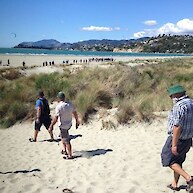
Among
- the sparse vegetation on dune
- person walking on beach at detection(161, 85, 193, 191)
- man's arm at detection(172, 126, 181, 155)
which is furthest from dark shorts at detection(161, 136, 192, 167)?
the sparse vegetation on dune

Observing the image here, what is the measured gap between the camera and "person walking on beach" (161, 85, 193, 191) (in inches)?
190

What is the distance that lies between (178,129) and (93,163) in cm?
296

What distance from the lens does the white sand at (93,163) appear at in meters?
6.01

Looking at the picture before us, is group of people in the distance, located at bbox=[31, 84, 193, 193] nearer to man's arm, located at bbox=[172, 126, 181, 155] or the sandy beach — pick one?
man's arm, located at bbox=[172, 126, 181, 155]

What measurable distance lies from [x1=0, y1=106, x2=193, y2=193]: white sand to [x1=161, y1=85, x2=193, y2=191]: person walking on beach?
0.75m

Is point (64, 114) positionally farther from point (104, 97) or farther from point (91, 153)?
point (104, 97)

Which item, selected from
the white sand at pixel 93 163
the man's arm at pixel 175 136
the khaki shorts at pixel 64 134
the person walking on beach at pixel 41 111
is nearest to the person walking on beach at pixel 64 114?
the khaki shorts at pixel 64 134

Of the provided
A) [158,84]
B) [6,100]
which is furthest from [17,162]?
[158,84]

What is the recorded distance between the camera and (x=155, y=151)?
25.7 ft

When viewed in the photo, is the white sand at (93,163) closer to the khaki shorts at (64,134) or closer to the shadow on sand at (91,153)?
the shadow on sand at (91,153)

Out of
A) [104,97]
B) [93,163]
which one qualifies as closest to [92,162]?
[93,163]

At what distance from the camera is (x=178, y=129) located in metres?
4.84

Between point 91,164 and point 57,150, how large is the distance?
1.54m

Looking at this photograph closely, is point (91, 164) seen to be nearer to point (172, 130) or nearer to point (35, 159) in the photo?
point (35, 159)
